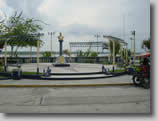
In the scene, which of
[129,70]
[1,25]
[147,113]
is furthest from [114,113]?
[1,25]

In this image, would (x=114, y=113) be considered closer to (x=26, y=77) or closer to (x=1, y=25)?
(x=26, y=77)

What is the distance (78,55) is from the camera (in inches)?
997

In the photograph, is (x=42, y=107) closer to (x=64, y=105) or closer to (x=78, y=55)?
(x=64, y=105)

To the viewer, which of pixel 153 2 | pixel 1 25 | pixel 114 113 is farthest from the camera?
pixel 1 25

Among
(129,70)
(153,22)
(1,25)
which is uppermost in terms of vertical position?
(1,25)

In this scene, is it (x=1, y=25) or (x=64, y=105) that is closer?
(x=64, y=105)

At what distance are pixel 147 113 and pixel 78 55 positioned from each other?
2220cm

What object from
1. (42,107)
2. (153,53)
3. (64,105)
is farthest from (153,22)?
(42,107)

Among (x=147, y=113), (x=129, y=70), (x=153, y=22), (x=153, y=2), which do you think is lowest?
(x=147, y=113)

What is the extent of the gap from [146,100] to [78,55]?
21478mm

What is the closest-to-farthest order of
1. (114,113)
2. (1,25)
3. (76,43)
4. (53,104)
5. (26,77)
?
(114,113) < (53,104) < (26,77) < (1,25) < (76,43)

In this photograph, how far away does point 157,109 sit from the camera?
11.6ft

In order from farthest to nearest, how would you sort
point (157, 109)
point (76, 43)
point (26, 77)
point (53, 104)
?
point (76, 43) → point (26, 77) → point (53, 104) → point (157, 109)

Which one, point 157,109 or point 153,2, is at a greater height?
point 153,2
